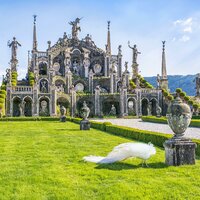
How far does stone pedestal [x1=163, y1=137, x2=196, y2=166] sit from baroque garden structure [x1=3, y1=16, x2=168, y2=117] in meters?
44.2

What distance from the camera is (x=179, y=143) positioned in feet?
38.8

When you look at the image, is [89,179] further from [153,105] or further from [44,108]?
[153,105]

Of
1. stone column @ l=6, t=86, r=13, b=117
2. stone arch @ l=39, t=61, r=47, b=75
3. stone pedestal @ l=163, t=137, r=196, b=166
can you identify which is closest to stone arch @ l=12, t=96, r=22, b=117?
stone column @ l=6, t=86, r=13, b=117

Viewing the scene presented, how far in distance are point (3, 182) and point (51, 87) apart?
60285mm

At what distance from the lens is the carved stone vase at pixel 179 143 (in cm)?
1166

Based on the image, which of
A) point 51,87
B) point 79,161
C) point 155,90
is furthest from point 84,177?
point 155,90

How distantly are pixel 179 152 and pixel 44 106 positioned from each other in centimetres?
6067

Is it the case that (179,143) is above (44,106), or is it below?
below

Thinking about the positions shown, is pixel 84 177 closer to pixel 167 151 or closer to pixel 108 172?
pixel 108 172

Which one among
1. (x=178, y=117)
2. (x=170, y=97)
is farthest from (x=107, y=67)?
(x=178, y=117)

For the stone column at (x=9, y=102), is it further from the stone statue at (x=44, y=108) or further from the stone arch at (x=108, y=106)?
the stone arch at (x=108, y=106)

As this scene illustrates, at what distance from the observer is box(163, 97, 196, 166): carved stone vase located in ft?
38.3

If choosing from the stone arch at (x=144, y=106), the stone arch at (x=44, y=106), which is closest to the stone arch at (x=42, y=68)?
the stone arch at (x=44, y=106)

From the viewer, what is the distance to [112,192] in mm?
8406
